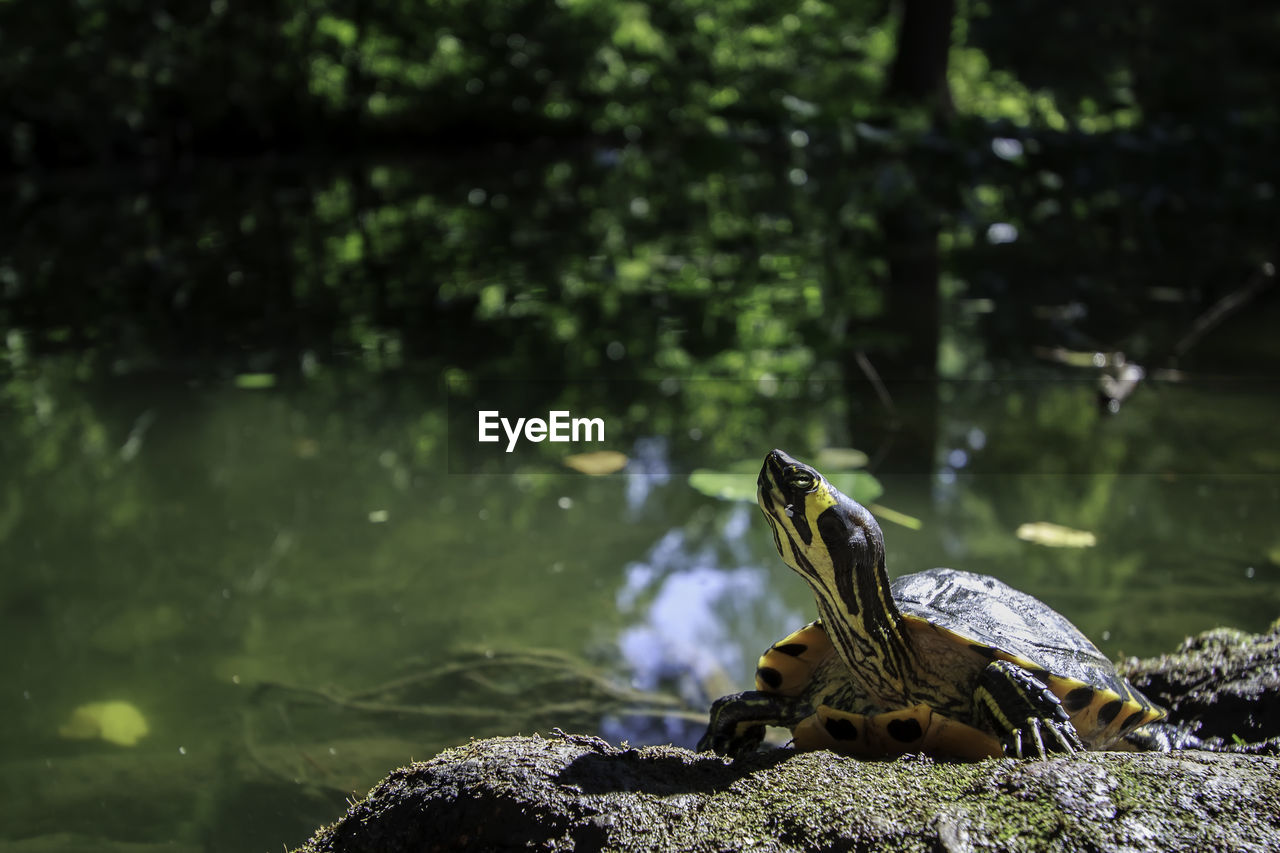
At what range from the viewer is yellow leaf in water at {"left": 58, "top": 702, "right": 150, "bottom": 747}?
1.69 metres

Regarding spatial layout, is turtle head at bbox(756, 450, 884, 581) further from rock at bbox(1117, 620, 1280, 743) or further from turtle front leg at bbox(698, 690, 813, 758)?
rock at bbox(1117, 620, 1280, 743)

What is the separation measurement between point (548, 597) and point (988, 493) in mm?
1113

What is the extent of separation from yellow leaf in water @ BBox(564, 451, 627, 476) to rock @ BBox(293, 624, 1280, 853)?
160cm

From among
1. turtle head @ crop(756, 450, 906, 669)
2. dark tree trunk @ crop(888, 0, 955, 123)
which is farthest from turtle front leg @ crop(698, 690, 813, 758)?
dark tree trunk @ crop(888, 0, 955, 123)

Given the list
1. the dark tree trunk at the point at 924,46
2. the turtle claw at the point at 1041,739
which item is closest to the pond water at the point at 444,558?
the turtle claw at the point at 1041,739

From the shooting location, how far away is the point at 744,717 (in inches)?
54.1

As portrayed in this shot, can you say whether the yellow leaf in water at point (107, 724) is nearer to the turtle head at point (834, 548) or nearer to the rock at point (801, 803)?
the rock at point (801, 803)

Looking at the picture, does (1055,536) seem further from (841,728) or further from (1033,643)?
(841,728)

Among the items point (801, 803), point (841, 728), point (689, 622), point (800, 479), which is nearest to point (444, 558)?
point (689, 622)

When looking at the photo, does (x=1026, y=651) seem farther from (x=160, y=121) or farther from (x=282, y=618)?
(x=160, y=121)

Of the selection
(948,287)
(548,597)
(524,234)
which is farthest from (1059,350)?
(524,234)

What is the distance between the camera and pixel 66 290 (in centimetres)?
532

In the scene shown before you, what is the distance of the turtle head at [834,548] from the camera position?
3.92 feet

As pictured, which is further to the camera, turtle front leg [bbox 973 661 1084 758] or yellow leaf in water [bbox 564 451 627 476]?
yellow leaf in water [bbox 564 451 627 476]
